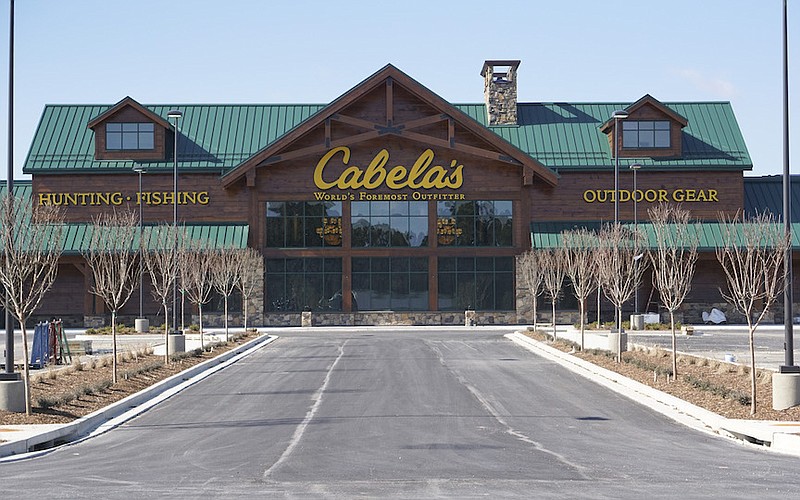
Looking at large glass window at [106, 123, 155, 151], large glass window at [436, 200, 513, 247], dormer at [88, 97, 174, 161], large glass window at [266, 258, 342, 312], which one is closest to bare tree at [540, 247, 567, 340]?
large glass window at [436, 200, 513, 247]

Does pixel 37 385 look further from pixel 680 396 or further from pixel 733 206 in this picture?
pixel 733 206

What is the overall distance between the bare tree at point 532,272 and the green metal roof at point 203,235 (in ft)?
48.6

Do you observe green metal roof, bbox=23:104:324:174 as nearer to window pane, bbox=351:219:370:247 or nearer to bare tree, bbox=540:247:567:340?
window pane, bbox=351:219:370:247

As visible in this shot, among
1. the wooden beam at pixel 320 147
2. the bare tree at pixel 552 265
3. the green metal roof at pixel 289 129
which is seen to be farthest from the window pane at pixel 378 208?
the bare tree at pixel 552 265

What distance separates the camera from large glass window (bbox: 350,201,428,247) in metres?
56.8

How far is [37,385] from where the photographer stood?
24.1 meters

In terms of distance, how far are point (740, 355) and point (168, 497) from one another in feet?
83.2

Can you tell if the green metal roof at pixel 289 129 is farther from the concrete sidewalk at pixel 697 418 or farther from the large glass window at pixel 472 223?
the concrete sidewalk at pixel 697 418

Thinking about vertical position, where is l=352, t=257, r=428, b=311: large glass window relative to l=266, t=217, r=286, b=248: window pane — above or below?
below

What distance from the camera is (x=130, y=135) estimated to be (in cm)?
5744

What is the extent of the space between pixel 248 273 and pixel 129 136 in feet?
38.0

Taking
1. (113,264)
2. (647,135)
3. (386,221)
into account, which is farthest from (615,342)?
(647,135)

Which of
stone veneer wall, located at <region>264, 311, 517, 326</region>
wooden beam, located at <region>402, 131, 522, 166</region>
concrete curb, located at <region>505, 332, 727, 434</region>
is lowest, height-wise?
concrete curb, located at <region>505, 332, 727, 434</region>

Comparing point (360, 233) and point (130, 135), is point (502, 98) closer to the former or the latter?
point (360, 233)
